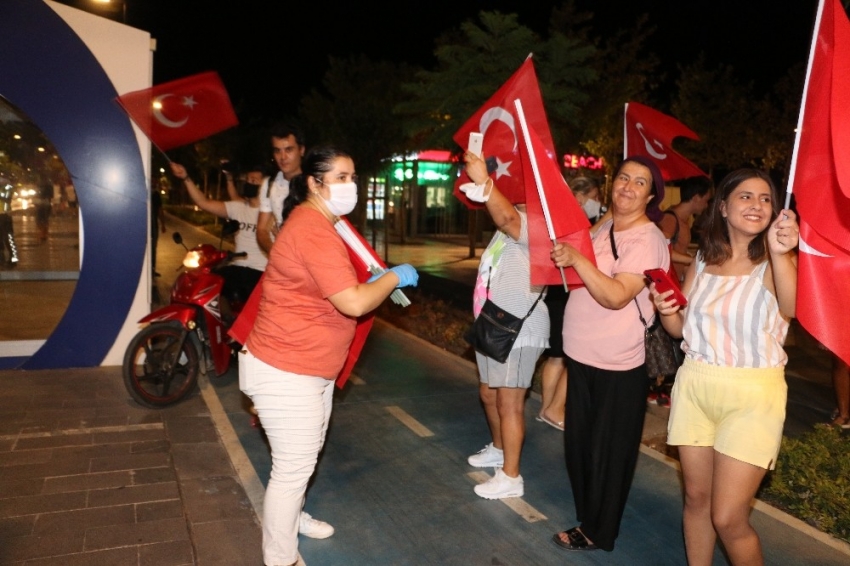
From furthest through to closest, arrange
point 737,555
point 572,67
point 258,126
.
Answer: point 258,126
point 572,67
point 737,555

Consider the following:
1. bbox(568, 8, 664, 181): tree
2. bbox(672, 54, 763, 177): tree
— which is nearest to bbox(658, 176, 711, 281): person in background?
bbox(568, 8, 664, 181): tree

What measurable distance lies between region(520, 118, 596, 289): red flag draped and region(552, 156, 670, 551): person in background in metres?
0.17

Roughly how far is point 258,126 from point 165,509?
40648 millimetres

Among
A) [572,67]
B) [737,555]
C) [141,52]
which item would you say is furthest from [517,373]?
[572,67]

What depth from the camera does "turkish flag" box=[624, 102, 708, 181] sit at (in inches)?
224

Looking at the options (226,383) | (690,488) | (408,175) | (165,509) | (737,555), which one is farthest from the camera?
(408,175)

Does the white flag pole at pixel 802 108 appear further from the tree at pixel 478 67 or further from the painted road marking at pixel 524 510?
the tree at pixel 478 67

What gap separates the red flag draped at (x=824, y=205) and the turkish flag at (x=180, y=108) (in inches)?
189

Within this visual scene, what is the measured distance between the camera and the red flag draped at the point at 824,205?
8.20 feet

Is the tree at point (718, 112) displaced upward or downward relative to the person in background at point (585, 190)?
upward

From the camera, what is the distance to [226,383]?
664cm

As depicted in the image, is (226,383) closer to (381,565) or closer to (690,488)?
(381,565)

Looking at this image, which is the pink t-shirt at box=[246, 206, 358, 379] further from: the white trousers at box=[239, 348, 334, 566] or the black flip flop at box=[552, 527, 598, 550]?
the black flip flop at box=[552, 527, 598, 550]

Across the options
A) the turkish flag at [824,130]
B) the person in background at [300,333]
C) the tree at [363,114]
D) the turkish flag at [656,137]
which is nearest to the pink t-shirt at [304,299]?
the person in background at [300,333]
